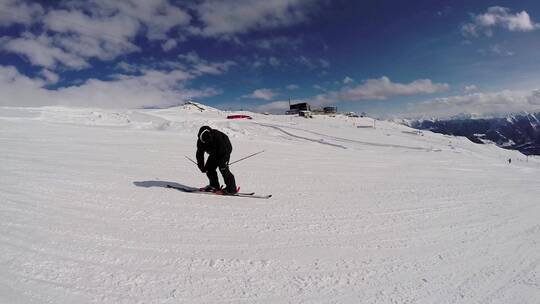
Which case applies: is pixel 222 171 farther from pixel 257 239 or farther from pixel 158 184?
pixel 257 239

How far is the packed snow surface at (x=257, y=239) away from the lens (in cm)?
356

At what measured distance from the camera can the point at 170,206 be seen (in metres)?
6.41

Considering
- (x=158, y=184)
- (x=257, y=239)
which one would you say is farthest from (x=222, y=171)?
(x=257, y=239)

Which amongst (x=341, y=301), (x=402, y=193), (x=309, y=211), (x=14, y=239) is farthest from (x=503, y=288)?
(x=14, y=239)

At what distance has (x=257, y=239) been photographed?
4.97 meters

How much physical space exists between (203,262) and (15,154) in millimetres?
9261

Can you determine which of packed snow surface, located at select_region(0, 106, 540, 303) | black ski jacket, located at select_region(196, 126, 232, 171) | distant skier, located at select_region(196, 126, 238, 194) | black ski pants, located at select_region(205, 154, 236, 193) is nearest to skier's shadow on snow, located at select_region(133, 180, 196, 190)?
packed snow surface, located at select_region(0, 106, 540, 303)

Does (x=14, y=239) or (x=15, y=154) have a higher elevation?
(x=15, y=154)

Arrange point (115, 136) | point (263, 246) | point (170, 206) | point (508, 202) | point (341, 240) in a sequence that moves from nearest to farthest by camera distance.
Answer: point (263, 246) → point (341, 240) → point (170, 206) → point (508, 202) → point (115, 136)

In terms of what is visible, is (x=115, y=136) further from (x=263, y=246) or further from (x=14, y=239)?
(x=263, y=246)

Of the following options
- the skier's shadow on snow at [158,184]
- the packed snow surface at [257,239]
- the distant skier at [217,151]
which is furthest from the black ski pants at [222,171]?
the skier's shadow on snow at [158,184]

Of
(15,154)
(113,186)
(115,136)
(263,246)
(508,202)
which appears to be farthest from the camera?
(115,136)

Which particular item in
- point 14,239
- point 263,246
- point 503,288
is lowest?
point 503,288

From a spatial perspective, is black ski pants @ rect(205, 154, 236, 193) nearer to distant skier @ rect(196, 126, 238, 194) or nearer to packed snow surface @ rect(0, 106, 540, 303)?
distant skier @ rect(196, 126, 238, 194)
